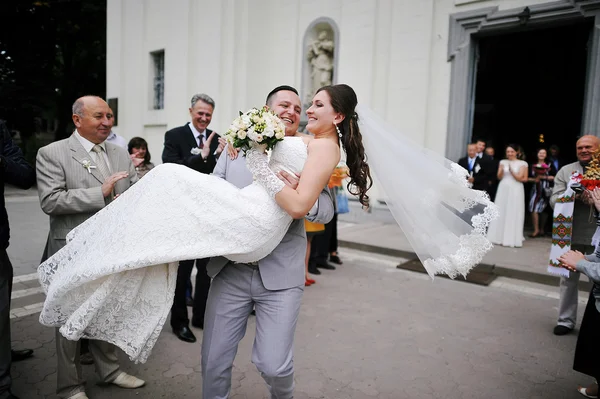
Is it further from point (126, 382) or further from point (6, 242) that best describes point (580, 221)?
point (6, 242)

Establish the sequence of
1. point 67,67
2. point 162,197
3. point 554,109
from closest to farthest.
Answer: point 162,197 < point 554,109 < point 67,67

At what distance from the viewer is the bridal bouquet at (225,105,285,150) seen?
2.14m

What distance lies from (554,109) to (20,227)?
16.4 meters

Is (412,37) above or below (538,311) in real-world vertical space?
above

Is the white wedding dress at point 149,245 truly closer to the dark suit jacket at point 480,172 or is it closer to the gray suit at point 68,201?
the gray suit at point 68,201

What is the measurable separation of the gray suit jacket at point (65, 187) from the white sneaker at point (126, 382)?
3.56 ft

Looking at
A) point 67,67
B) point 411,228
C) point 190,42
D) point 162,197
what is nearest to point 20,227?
point 190,42

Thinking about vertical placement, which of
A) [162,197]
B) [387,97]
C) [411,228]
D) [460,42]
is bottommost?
[411,228]

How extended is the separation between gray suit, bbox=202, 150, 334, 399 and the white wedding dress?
0.56ft

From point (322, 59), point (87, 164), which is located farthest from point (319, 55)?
point (87, 164)

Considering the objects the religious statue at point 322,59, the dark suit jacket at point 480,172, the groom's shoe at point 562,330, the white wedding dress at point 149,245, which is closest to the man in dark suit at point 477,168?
the dark suit jacket at point 480,172

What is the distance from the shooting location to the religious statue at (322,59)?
38.4ft

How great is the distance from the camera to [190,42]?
44.4ft

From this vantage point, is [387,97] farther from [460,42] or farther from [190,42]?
[190,42]
